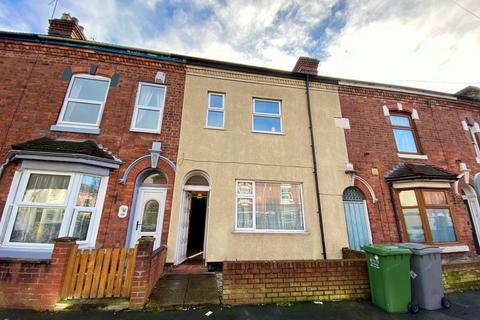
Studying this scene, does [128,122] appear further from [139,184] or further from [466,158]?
[466,158]

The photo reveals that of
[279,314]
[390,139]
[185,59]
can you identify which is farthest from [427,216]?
[185,59]

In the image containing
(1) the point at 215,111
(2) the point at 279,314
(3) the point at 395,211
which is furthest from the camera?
(1) the point at 215,111

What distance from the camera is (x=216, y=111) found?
7.93 m

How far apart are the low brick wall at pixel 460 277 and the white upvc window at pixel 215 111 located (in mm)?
7343

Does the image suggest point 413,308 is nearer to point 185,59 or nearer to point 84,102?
point 185,59

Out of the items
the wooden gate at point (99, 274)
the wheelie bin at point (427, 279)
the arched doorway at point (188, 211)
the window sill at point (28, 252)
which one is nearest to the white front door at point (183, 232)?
the arched doorway at point (188, 211)

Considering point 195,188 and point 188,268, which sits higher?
point 195,188

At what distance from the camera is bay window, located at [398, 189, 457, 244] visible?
7.43 meters

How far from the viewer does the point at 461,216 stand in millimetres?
8070

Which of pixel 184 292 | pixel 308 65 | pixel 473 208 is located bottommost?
pixel 184 292

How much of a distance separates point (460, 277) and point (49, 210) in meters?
10.6

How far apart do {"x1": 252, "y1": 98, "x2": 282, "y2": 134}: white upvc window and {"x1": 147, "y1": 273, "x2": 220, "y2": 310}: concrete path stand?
16.6 ft

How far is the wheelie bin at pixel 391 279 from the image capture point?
420 centimetres

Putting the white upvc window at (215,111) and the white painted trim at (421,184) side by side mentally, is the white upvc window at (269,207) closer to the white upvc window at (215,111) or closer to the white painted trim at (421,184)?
the white upvc window at (215,111)
